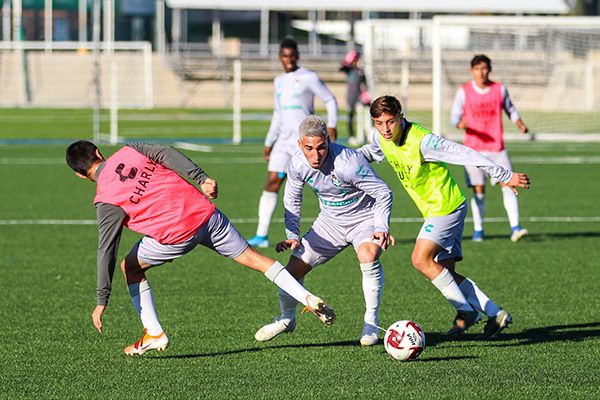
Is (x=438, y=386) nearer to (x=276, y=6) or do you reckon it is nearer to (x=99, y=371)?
(x=99, y=371)

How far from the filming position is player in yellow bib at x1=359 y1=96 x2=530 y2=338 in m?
8.33

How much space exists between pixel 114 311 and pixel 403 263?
3.77m

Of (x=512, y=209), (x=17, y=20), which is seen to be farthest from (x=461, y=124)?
(x=17, y=20)

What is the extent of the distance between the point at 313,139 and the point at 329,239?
3.21ft

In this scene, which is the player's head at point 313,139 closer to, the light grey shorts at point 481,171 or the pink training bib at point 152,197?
the pink training bib at point 152,197

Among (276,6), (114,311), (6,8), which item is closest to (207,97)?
(276,6)

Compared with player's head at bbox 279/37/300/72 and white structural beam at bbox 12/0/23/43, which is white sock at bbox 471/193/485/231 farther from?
white structural beam at bbox 12/0/23/43

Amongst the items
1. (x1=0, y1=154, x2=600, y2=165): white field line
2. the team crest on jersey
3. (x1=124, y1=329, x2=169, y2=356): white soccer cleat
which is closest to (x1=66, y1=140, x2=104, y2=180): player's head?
(x1=124, y1=329, x2=169, y2=356): white soccer cleat

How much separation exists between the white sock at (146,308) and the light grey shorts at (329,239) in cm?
113

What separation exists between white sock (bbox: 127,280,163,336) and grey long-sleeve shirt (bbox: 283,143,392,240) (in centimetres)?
107

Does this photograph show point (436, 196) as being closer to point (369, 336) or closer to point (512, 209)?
point (369, 336)

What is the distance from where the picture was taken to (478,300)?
8812mm

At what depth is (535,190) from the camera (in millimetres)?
20297

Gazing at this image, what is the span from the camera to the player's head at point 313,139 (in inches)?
312
